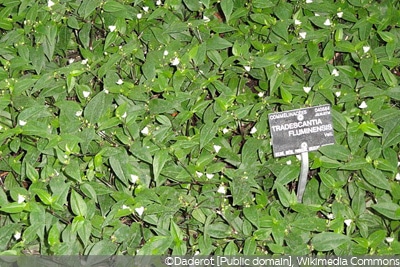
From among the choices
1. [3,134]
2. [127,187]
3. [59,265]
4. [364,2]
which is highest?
[364,2]

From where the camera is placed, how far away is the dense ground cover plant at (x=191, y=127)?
2119 millimetres

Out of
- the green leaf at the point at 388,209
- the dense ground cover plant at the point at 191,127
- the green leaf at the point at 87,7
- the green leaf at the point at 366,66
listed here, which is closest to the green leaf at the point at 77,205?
the dense ground cover plant at the point at 191,127

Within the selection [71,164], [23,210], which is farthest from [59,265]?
[71,164]

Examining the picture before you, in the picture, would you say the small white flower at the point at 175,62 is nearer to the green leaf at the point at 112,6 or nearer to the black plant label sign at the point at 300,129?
the green leaf at the point at 112,6

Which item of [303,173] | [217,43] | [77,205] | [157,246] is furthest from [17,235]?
[217,43]

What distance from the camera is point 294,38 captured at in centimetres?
272

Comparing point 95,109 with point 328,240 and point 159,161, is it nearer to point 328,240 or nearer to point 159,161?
point 159,161

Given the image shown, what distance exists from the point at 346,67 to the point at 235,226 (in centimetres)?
95

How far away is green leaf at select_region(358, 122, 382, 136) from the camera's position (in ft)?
7.30

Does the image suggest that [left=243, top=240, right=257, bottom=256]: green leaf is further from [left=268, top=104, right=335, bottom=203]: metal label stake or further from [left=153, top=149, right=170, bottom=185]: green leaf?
[left=153, top=149, right=170, bottom=185]: green leaf

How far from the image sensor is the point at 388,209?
2135 mm

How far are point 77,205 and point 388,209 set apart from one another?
1.17 metres

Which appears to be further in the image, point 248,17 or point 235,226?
point 248,17

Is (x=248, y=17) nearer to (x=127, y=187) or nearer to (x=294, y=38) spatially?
(x=294, y=38)
